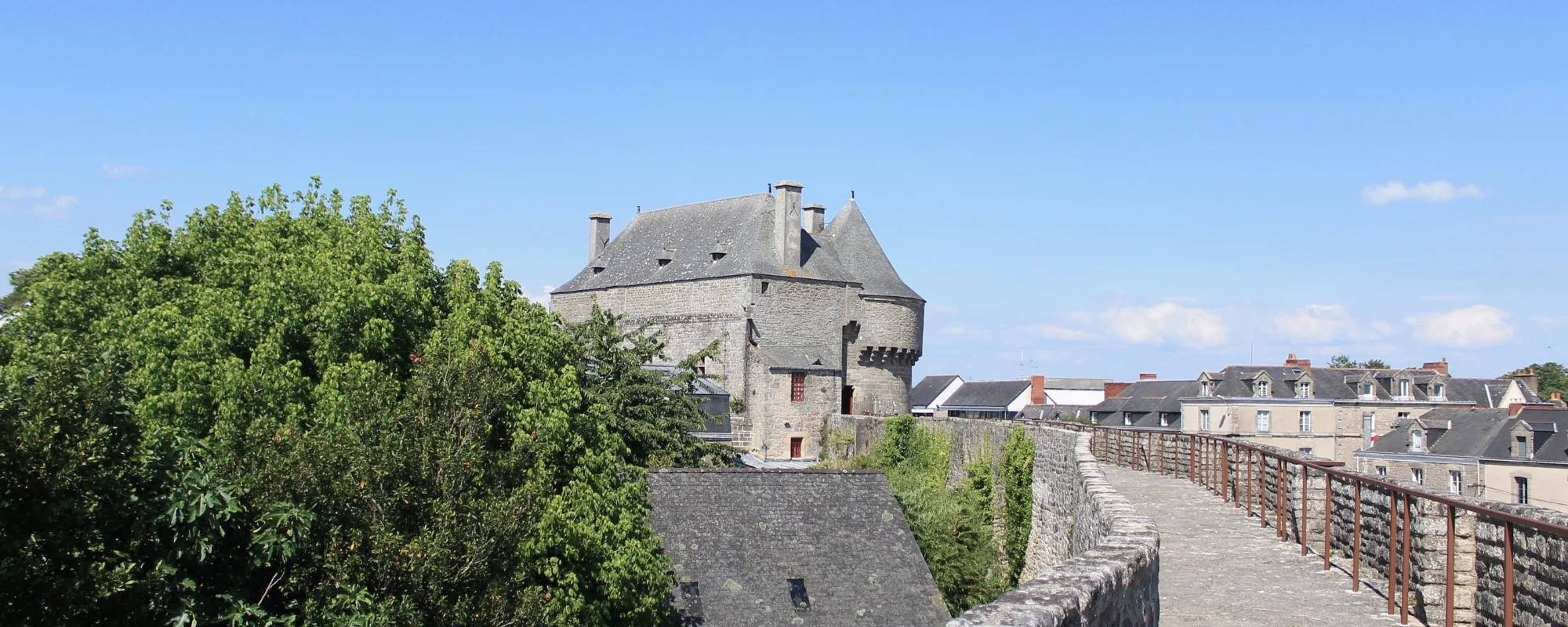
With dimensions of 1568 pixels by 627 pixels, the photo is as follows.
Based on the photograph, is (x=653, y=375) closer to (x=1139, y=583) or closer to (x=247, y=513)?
(x=247, y=513)

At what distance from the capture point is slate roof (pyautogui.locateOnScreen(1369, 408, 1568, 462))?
38.9 meters

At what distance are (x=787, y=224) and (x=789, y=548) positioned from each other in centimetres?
2862

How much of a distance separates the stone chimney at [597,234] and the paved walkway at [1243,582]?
148ft

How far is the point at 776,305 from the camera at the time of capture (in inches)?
1992

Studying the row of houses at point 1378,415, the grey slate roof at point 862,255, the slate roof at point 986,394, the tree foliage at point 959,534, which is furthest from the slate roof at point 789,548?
the slate roof at point 986,394

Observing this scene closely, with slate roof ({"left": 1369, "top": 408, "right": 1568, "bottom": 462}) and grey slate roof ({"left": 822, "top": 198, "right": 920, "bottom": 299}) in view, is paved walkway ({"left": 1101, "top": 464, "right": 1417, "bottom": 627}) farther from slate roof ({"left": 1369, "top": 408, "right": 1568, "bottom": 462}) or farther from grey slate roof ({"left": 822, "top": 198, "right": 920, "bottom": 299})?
grey slate roof ({"left": 822, "top": 198, "right": 920, "bottom": 299})

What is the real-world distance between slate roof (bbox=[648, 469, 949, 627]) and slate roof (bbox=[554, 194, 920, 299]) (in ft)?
82.1

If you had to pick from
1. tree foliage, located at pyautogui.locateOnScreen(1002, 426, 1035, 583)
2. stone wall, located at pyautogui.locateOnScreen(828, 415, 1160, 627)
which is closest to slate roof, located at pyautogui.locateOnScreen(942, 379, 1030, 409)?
tree foliage, located at pyautogui.locateOnScreen(1002, 426, 1035, 583)

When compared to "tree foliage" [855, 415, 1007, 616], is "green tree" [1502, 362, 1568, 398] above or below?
above

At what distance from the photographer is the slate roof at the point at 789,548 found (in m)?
22.4

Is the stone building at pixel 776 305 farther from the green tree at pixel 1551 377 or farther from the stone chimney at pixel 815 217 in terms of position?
the green tree at pixel 1551 377

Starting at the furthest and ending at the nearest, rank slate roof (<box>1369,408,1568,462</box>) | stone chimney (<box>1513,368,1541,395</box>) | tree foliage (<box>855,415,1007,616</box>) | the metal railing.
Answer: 1. stone chimney (<box>1513,368,1541,395</box>)
2. slate roof (<box>1369,408,1568,462</box>)
3. tree foliage (<box>855,415,1007,616</box>)
4. the metal railing

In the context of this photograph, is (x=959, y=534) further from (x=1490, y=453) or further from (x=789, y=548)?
(x=1490, y=453)

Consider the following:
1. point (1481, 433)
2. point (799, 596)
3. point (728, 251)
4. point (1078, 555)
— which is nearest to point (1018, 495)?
point (799, 596)
